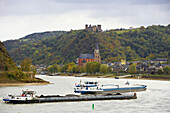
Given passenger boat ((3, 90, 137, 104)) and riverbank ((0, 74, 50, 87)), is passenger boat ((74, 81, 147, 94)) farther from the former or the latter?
riverbank ((0, 74, 50, 87))

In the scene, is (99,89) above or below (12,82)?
below

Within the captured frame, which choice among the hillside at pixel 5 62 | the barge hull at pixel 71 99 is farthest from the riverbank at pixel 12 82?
the barge hull at pixel 71 99

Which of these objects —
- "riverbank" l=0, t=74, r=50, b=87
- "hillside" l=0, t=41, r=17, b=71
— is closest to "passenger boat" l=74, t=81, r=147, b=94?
"riverbank" l=0, t=74, r=50, b=87

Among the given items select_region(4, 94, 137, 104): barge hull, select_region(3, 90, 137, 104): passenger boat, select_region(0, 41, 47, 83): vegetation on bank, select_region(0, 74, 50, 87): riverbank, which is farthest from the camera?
select_region(0, 41, 47, 83): vegetation on bank

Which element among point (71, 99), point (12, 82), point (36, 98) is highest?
point (12, 82)

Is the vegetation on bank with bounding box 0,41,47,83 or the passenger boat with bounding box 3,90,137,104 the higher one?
the vegetation on bank with bounding box 0,41,47,83

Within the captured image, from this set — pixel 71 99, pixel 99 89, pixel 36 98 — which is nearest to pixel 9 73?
pixel 99 89

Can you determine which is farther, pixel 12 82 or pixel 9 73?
pixel 9 73

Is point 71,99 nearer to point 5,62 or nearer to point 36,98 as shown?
point 36,98

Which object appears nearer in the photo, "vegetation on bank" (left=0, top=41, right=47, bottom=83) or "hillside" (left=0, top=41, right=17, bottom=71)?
"vegetation on bank" (left=0, top=41, right=47, bottom=83)

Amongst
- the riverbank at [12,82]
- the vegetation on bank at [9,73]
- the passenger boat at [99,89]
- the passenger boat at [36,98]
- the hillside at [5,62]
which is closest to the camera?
the passenger boat at [36,98]

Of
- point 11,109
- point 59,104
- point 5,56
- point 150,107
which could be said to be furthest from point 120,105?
point 5,56

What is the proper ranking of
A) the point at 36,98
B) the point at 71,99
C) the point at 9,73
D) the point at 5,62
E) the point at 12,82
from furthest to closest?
the point at 5,62 < the point at 9,73 < the point at 12,82 < the point at 71,99 < the point at 36,98

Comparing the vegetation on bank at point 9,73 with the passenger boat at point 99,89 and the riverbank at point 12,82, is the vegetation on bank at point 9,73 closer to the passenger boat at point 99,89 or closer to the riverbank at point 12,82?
Answer: the riverbank at point 12,82
